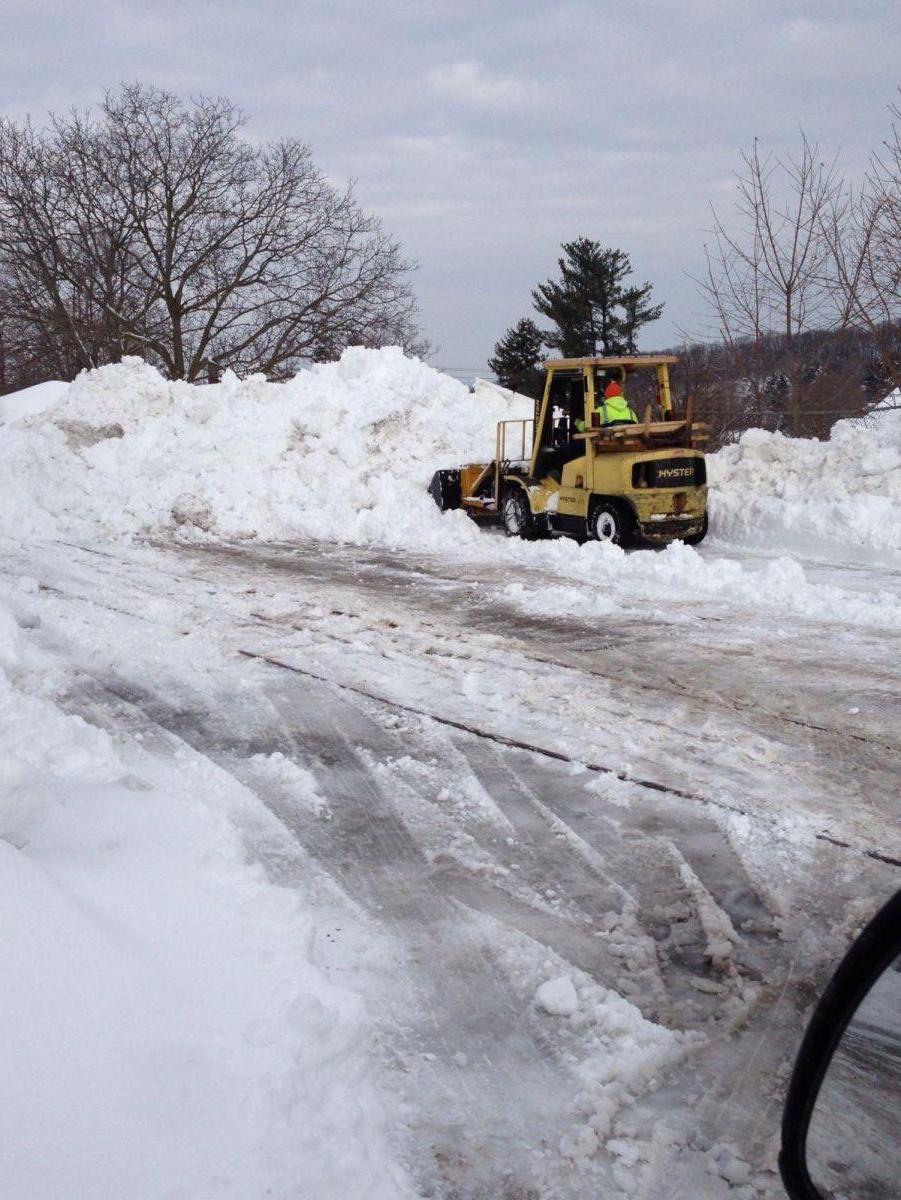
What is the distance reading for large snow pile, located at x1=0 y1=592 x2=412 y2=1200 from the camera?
227cm

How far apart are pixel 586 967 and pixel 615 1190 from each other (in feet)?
3.33

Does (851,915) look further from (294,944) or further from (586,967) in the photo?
(294,944)

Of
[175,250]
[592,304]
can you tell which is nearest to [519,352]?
[592,304]

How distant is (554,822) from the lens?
4.62 m

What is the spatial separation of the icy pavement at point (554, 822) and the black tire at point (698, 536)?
2907 millimetres

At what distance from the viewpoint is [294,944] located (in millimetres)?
3492

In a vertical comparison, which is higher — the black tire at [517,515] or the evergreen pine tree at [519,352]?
the evergreen pine tree at [519,352]

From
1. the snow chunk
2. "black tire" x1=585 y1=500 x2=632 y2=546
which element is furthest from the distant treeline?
the snow chunk

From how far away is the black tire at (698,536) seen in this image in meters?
12.4

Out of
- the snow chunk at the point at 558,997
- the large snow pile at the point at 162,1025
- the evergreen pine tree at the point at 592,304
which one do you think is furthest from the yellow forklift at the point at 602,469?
the evergreen pine tree at the point at 592,304

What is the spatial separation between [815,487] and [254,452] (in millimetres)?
8410

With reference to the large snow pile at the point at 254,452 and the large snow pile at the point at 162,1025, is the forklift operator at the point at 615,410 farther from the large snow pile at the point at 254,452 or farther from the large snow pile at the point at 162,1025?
the large snow pile at the point at 162,1025

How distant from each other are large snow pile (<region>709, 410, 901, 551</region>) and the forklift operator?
2.22m

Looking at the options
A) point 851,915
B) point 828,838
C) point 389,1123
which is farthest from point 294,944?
point 828,838
